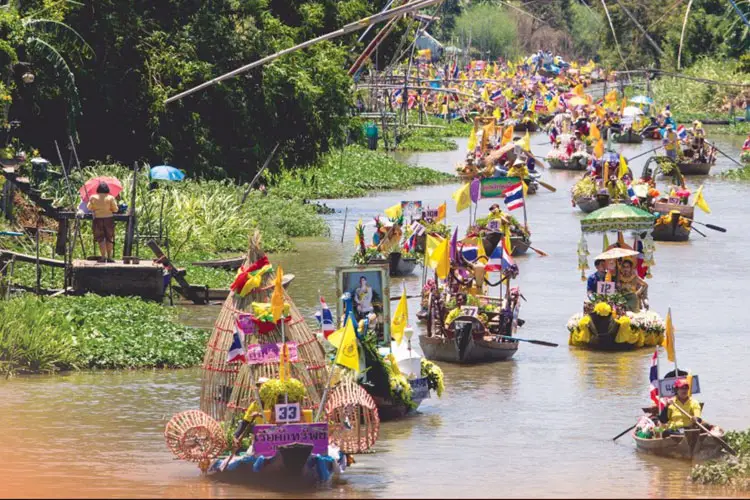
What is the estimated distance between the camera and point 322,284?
105ft

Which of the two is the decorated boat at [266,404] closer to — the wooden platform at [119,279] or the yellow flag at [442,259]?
the yellow flag at [442,259]

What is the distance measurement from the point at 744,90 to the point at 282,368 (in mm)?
67697

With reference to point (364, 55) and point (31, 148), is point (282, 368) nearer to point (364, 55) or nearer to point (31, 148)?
point (31, 148)

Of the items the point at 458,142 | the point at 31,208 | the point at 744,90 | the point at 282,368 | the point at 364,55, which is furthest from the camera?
the point at 744,90

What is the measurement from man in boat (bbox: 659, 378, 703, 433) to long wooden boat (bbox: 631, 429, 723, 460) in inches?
5.1

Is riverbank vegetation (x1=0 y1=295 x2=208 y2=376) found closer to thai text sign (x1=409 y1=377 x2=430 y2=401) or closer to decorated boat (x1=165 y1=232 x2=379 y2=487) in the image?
thai text sign (x1=409 y1=377 x2=430 y2=401)

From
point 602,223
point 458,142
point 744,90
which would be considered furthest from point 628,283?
point 744,90

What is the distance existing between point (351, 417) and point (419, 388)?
3148 millimetres

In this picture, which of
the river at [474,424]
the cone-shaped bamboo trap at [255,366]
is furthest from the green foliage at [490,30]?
the cone-shaped bamboo trap at [255,366]

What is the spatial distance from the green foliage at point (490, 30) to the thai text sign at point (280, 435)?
358 feet

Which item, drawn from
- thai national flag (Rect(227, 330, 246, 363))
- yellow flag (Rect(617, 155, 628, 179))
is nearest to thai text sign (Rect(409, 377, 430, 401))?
thai national flag (Rect(227, 330, 246, 363))

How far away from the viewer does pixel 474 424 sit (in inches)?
820

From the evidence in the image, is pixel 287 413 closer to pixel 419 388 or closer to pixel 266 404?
pixel 266 404

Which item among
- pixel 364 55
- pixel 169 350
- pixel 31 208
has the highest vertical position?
pixel 364 55
